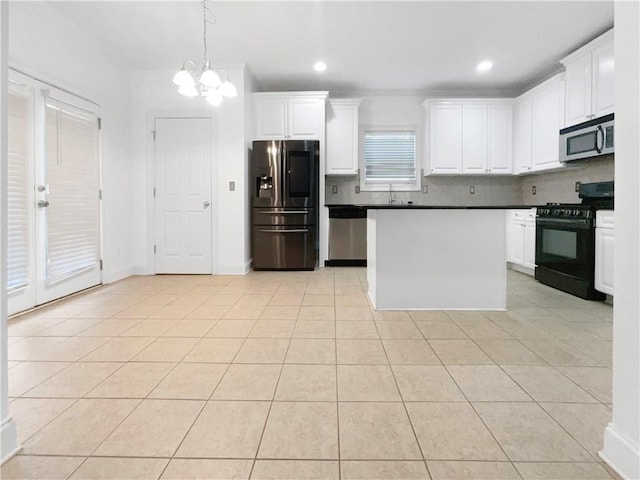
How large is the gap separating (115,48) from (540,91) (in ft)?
16.9

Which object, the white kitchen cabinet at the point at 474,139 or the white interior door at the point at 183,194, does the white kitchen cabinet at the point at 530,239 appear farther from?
the white interior door at the point at 183,194

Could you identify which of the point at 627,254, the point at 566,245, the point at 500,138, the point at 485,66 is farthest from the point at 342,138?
the point at 627,254

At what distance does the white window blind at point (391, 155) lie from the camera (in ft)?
19.6

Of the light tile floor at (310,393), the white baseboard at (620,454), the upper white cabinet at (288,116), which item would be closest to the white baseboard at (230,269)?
the light tile floor at (310,393)

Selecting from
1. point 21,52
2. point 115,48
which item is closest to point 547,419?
point 21,52

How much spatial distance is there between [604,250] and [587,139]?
4.18 ft

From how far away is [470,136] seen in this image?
18.1ft

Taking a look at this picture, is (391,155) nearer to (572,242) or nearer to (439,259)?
(572,242)

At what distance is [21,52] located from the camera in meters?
2.98

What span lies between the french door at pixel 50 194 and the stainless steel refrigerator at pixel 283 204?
1.87 m

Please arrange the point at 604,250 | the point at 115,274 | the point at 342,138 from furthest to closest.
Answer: the point at 342,138, the point at 115,274, the point at 604,250

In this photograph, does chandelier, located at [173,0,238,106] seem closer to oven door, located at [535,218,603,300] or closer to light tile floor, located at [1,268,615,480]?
light tile floor, located at [1,268,615,480]

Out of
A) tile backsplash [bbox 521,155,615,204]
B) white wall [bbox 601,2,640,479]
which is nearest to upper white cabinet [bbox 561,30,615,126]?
tile backsplash [bbox 521,155,615,204]

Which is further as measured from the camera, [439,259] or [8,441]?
[439,259]
